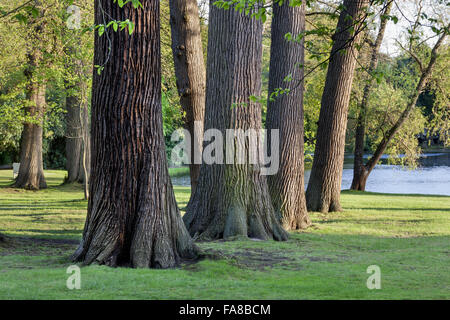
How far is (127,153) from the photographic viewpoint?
6617 millimetres

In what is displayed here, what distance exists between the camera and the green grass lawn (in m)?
5.16

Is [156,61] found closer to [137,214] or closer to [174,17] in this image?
[137,214]

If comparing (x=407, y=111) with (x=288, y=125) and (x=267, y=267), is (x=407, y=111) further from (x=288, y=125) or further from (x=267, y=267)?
(x=267, y=267)

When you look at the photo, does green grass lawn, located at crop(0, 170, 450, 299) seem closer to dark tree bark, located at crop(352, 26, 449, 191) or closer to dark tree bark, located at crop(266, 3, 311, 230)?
dark tree bark, located at crop(266, 3, 311, 230)

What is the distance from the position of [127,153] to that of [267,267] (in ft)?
7.99

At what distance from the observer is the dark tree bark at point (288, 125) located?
1227cm

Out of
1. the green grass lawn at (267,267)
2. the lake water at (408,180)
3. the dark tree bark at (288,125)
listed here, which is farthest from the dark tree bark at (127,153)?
the lake water at (408,180)

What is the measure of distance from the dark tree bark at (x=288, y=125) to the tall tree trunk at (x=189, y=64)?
1776mm

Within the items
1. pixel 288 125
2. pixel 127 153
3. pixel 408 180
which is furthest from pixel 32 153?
pixel 408 180

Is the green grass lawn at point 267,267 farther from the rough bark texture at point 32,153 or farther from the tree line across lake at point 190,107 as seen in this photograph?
the rough bark texture at point 32,153

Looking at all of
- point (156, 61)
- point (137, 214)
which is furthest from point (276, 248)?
point (156, 61)
